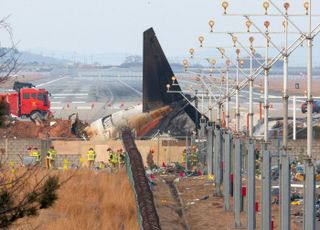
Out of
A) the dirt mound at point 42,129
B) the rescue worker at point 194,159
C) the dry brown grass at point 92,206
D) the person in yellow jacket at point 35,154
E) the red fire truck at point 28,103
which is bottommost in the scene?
the dry brown grass at point 92,206

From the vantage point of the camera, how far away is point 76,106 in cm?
12962

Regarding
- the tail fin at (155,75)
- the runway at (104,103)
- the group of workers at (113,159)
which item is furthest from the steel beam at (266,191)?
the runway at (104,103)

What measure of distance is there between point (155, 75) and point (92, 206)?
152 ft

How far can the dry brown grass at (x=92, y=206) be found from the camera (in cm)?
3941

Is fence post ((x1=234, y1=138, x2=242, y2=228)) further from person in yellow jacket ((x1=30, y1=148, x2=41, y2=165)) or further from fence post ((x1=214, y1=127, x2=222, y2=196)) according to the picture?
person in yellow jacket ((x1=30, y1=148, x2=41, y2=165))

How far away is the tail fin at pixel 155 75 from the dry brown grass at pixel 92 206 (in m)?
33.1

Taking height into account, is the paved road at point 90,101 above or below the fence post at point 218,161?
above

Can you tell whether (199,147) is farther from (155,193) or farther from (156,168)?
(155,193)

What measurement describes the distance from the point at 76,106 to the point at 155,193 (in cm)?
7644

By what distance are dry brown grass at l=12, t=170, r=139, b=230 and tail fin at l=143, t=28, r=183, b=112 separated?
33.1 metres

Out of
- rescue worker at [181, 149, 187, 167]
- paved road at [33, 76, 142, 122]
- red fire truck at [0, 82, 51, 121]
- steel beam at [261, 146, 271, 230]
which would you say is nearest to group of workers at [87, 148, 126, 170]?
rescue worker at [181, 149, 187, 167]

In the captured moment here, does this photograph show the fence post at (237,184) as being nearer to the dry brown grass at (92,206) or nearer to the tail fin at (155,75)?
the dry brown grass at (92,206)

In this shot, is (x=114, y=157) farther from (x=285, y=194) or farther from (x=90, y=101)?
(x=90, y=101)

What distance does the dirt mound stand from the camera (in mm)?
85500
